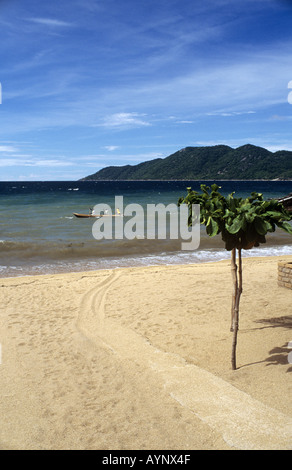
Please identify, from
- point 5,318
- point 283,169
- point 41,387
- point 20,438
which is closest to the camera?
point 20,438

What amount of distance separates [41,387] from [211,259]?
11.6 metres

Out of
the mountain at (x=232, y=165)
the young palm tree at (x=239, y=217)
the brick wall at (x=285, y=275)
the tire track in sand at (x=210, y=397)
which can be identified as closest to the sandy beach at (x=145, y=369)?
the tire track in sand at (x=210, y=397)

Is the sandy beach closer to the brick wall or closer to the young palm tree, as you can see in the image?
the brick wall

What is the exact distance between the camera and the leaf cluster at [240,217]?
15.3ft

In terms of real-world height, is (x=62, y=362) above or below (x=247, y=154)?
below

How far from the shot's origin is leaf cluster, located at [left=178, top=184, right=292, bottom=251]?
467cm

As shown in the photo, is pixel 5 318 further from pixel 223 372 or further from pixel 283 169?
pixel 283 169

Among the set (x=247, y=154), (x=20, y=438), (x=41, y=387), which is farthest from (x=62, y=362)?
(x=247, y=154)

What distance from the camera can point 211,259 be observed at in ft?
52.7

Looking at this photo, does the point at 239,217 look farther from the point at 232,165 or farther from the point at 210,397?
the point at 232,165

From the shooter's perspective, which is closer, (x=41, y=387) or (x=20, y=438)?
(x=20, y=438)

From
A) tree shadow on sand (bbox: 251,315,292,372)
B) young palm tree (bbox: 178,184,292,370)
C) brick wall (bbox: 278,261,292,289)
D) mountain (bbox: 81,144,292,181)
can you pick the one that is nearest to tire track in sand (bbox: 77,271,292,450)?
tree shadow on sand (bbox: 251,315,292,372)

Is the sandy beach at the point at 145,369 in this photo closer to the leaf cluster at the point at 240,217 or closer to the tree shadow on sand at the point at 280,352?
the tree shadow on sand at the point at 280,352
